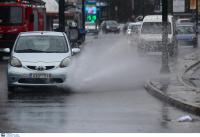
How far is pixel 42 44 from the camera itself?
1347cm

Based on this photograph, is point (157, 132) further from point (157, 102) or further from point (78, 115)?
point (157, 102)

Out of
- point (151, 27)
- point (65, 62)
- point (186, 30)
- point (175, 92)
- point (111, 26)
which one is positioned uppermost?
point (151, 27)

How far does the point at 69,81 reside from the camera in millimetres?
12359

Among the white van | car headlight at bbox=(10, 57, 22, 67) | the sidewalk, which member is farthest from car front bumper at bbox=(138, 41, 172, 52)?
car headlight at bbox=(10, 57, 22, 67)

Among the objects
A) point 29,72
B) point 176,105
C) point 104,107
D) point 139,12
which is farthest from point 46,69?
point 139,12

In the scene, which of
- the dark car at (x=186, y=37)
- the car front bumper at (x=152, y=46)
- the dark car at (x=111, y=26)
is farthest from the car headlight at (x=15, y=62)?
the dark car at (x=111, y=26)

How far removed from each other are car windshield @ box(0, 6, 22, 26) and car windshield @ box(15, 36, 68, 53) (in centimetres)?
1074

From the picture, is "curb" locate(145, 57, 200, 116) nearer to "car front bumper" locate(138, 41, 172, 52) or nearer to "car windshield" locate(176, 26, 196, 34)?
"car front bumper" locate(138, 41, 172, 52)

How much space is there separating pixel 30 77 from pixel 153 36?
A: 597 inches

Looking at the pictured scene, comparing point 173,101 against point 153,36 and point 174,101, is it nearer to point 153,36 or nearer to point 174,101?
point 174,101

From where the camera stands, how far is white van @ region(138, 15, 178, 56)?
25750mm

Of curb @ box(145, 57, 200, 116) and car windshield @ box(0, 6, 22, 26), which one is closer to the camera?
curb @ box(145, 57, 200, 116)

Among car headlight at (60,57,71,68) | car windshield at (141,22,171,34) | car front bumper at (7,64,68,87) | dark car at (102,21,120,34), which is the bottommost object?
dark car at (102,21,120,34)

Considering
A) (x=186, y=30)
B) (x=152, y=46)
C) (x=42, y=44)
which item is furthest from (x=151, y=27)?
(x=42, y=44)
